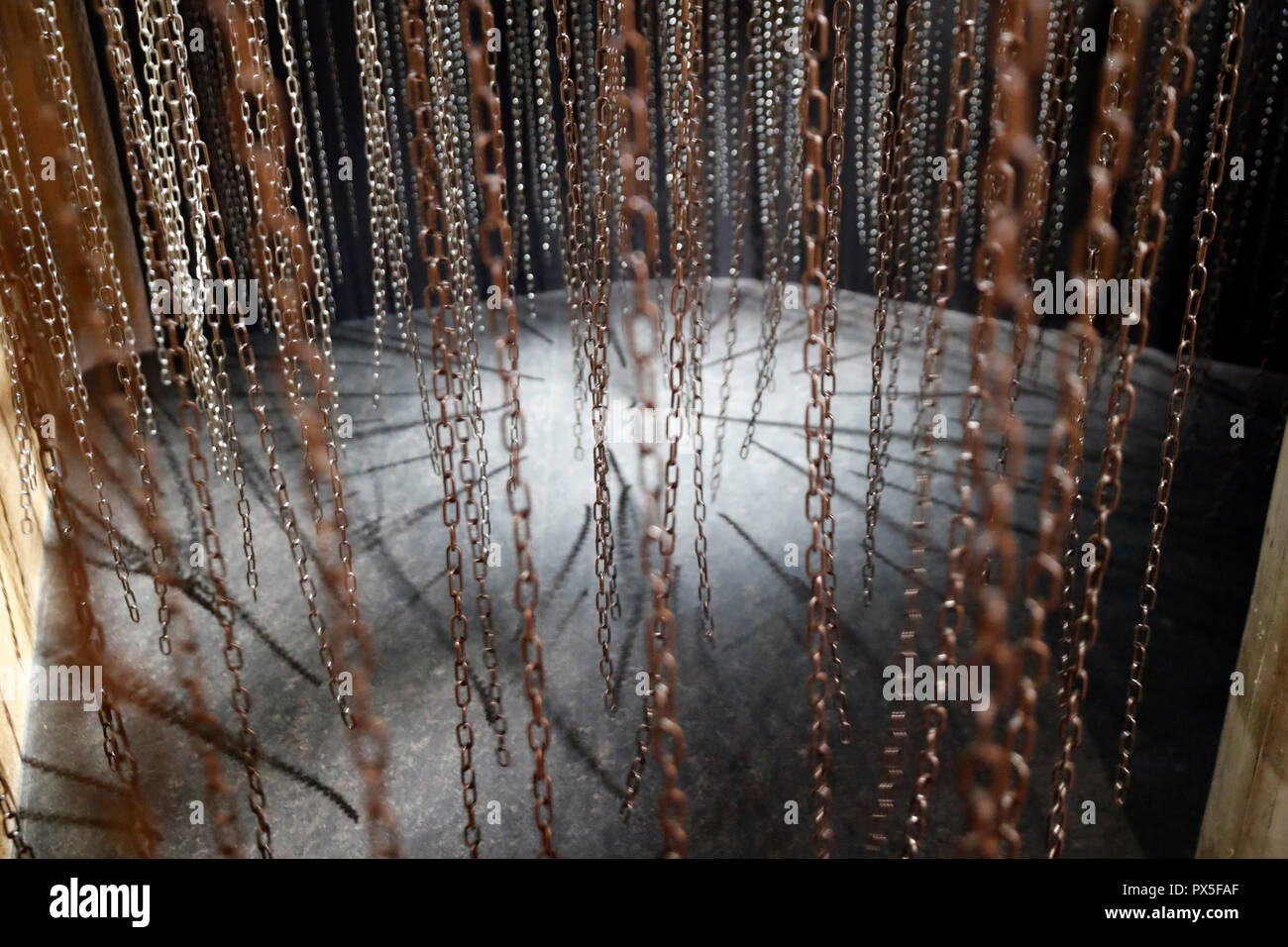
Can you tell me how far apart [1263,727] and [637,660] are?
7.02 ft

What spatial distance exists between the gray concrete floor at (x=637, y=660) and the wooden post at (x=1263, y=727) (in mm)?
475

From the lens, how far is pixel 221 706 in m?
3.84

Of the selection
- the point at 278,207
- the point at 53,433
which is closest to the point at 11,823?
the point at 53,433

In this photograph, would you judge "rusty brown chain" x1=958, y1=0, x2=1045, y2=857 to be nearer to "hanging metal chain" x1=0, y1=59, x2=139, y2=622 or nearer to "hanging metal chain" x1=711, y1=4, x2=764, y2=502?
"hanging metal chain" x1=711, y1=4, x2=764, y2=502

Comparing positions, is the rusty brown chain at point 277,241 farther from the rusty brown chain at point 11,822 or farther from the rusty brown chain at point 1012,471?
the rusty brown chain at point 1012,471

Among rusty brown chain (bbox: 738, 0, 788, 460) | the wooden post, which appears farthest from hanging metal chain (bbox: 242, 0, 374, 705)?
rusty brown chain (bbox: 738, 0, 788, 460)

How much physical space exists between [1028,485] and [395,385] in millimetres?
3879

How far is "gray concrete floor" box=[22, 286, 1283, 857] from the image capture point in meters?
3.29

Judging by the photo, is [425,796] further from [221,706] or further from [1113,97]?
[1113,97]

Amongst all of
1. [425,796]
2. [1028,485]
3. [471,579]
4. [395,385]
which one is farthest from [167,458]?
[1028,485]

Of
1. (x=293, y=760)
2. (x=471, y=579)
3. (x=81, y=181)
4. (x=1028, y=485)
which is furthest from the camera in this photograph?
(x=1028, y=485)

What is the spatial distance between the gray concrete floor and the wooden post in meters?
0.48

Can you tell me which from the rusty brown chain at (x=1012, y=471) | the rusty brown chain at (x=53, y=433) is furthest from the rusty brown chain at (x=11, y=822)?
the rusty brown chain at (x=1012, y=471)
